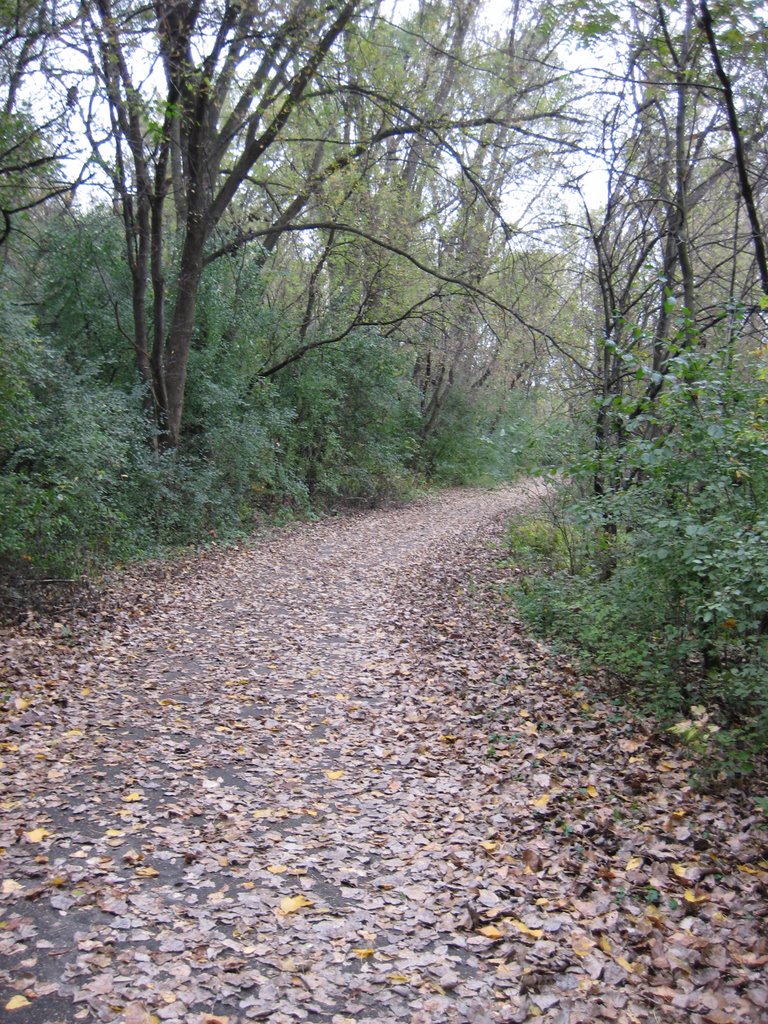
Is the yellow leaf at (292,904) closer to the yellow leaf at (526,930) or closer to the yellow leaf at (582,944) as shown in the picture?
the yellow leaf at (526,930)

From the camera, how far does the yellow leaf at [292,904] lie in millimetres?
4078

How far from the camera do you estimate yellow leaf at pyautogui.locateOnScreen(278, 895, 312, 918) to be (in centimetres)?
408

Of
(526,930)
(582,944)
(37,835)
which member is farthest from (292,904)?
(37,835)

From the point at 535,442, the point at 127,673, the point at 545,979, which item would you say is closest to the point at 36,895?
the point at 545,979

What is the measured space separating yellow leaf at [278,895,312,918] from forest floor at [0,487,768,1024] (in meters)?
0.01

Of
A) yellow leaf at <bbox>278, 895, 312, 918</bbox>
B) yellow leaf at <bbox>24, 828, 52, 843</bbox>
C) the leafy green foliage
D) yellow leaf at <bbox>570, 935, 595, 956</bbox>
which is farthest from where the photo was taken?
the leafy green foliage

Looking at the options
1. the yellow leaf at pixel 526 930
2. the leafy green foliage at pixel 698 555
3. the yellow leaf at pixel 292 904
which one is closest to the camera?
the yellow leaf at pixel 526 930

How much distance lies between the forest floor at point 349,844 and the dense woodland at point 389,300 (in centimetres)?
97

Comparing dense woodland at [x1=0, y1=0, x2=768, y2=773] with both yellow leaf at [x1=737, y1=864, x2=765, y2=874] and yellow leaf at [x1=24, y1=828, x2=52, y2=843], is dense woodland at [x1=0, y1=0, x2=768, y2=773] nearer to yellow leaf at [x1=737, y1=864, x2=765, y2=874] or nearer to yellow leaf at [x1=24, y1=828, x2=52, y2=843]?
yellow leaf at [x1=737, y1=864, x2=765, y2=874]

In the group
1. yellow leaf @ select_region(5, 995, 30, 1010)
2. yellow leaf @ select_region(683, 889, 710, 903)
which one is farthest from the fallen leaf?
yellow leaf @ select_region(683, 889, 710, 903)

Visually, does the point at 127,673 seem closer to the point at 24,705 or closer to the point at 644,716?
the point at 24,705

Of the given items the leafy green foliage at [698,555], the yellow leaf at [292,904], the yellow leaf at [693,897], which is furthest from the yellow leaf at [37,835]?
the leafy green foliage at [698,555]

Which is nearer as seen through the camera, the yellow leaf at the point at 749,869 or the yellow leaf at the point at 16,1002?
the yellow leaf at the point at 16,1002

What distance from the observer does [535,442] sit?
8547 millimetres
